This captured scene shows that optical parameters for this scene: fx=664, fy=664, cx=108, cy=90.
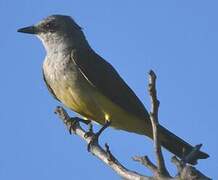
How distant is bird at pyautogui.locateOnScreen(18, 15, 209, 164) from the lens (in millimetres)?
9594

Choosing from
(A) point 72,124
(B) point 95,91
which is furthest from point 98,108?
(A) point 72,124

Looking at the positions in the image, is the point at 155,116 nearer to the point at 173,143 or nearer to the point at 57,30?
the point at 173,143

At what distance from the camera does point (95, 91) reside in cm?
981

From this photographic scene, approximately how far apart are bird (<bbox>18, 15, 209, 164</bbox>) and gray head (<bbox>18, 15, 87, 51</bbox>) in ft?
0.57

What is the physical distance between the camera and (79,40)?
1102 cm

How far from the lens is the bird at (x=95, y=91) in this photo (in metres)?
9.59

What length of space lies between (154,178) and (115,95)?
4.77 m

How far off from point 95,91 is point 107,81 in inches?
15.8

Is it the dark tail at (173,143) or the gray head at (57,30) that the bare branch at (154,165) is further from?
the gray head at (57,30)

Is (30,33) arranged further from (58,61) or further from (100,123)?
(100,123)

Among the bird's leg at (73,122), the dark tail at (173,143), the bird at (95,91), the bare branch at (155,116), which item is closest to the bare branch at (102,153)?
the bird's leg at (73,122)

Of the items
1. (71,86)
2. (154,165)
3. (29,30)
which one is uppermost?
(29,30)

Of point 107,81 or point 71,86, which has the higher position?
point 107,81

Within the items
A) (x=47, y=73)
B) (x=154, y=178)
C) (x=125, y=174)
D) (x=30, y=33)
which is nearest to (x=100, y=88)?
(x=47, y=73)
